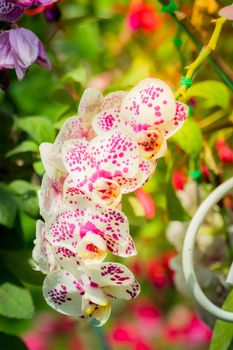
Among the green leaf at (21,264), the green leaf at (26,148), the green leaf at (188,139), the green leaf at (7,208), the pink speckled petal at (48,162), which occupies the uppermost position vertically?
the pink speckled petal at (48,162)

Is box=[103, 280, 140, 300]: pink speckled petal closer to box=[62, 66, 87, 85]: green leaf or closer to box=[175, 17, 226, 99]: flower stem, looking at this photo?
box=[175, 17, 226, 99]: flower stem

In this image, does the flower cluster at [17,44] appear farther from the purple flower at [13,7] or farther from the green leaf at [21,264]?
the green leaf at [21,264]

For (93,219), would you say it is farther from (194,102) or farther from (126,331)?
(126,331)

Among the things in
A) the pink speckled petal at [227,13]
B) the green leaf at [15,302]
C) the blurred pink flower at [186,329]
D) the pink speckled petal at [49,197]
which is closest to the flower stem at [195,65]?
the pink speckled petal at [227,13]

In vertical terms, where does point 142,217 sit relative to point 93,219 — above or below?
below

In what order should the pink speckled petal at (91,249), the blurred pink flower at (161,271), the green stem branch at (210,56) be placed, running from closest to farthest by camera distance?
the pink speckled petal at (91,249) → the green stem branch at (210,56) → the blurred pink flower at (161,271)

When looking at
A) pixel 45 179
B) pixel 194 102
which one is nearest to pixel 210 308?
pixel 45 179
